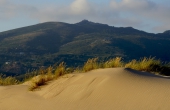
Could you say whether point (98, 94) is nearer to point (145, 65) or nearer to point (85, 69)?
point (85, 69)

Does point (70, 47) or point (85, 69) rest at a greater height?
point (85, 69)

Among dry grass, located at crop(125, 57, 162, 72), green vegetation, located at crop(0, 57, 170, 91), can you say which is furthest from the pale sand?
dry grass, located at crop(125, 57, 162, 72)

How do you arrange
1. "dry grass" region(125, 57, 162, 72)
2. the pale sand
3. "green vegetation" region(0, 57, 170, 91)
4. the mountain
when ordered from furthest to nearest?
the mountain, "dry grass" region(125, 57, 162, 72), "green vegetation" region(0, 57, 170, 91), the pale sand

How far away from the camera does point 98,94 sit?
27.8ft

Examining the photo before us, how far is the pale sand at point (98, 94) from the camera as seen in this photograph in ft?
25.2

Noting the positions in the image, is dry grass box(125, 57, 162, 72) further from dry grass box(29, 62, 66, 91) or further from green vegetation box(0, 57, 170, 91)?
dry grass box(29, 62, 66, 91)

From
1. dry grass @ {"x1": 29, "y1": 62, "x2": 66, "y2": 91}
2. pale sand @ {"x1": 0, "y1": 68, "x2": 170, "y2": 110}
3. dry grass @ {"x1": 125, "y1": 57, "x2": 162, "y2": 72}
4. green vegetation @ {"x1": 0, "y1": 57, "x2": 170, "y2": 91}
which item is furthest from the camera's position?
dry grass @ {"x1": 125, "y1": 57, "x2": 162, "y2": 72}

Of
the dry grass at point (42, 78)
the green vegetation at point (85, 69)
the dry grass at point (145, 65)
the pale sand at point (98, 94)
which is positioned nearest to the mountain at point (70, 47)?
the green vegetation at point (85, 69)

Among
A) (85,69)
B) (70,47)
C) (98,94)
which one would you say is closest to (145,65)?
(85,69)

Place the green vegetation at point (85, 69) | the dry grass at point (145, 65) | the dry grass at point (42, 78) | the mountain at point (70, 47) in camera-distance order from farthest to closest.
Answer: the mountain at point (70, 47) → the dry grass at point (145, 65) → the green vegetation at point (85, 69) → the dry grass at point (42, 78)

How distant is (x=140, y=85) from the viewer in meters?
8.52

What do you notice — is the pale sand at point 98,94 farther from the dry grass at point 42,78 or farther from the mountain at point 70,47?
the mountain at point 70,47

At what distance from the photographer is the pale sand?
768cm

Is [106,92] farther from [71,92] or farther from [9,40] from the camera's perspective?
[9,40]
